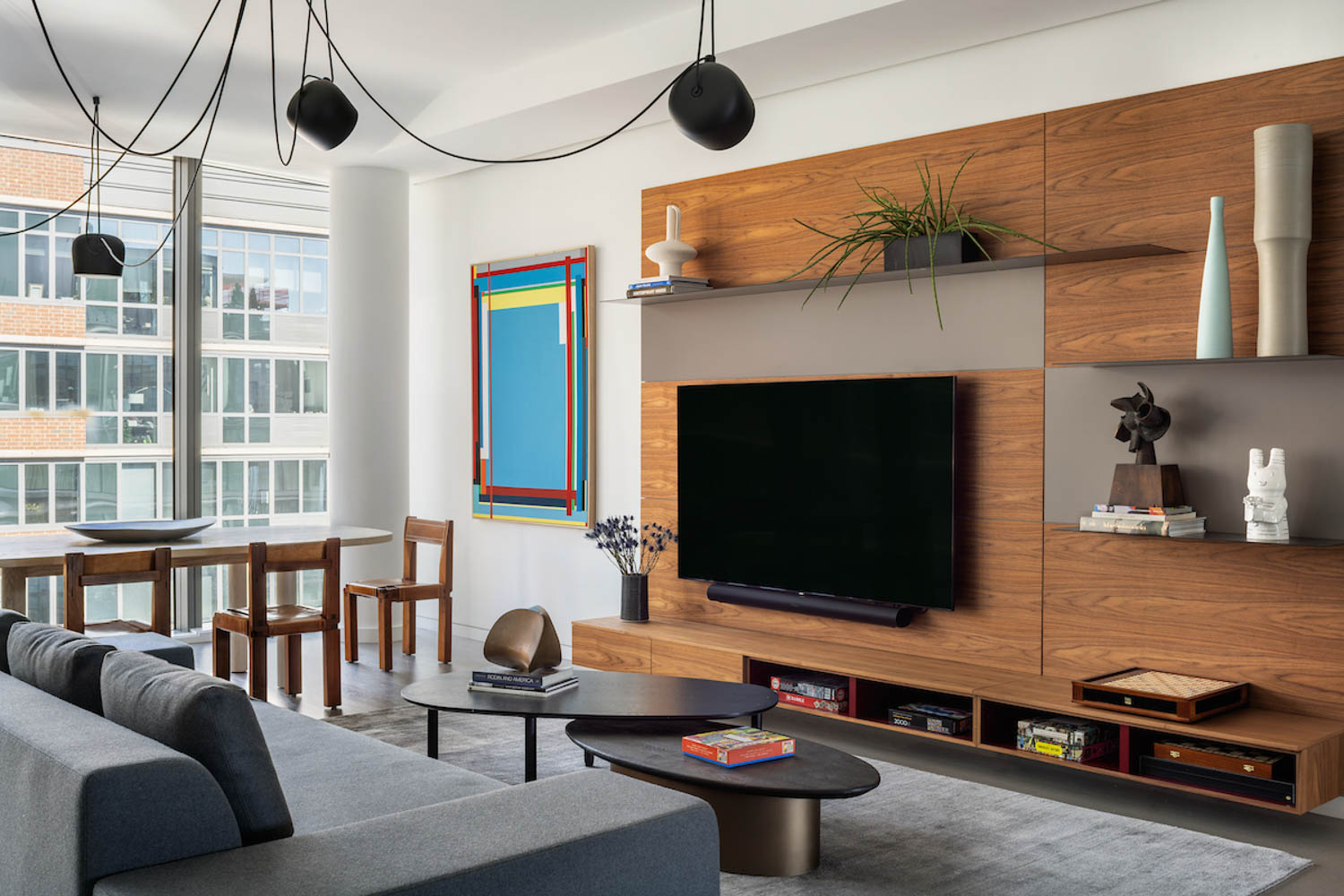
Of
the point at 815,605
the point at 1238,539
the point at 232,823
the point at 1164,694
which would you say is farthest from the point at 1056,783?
the point at 232,823

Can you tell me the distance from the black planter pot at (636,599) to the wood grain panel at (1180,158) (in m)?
2.34

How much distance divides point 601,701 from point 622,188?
3.08 metres

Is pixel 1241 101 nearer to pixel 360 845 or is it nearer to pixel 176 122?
pixel 360 845

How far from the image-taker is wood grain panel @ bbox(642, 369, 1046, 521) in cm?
410

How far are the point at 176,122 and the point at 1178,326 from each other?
484 cm

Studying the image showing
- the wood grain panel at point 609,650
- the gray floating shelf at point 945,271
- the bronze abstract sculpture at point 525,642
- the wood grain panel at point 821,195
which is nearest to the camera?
the bronze abstract sculpture at point 525,642

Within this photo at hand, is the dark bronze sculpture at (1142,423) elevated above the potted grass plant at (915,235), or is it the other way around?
the potted grass plant at (915,235)

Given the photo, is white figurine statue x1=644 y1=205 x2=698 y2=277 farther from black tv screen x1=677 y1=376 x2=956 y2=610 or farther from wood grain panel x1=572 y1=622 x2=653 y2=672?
wood grain panel x1=572 y1=622 x2=653 y2=672

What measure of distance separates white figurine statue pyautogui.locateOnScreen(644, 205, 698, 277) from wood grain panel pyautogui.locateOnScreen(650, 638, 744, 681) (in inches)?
64.4

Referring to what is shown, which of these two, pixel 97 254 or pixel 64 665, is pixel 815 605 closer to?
pixel 64 665

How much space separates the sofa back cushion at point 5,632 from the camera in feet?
8.80

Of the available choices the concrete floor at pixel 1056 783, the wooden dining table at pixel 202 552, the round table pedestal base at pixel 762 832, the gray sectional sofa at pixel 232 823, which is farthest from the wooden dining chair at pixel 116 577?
the round table pedestal base at pixel 762 832

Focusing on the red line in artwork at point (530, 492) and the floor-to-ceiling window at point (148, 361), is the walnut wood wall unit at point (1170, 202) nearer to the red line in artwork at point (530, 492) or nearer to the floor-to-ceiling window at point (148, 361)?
the red line in artwork at point (530, 492)

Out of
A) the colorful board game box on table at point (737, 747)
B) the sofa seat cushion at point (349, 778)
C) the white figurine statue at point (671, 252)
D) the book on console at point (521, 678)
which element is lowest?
the colorful board game box on table at point (737, 747)
